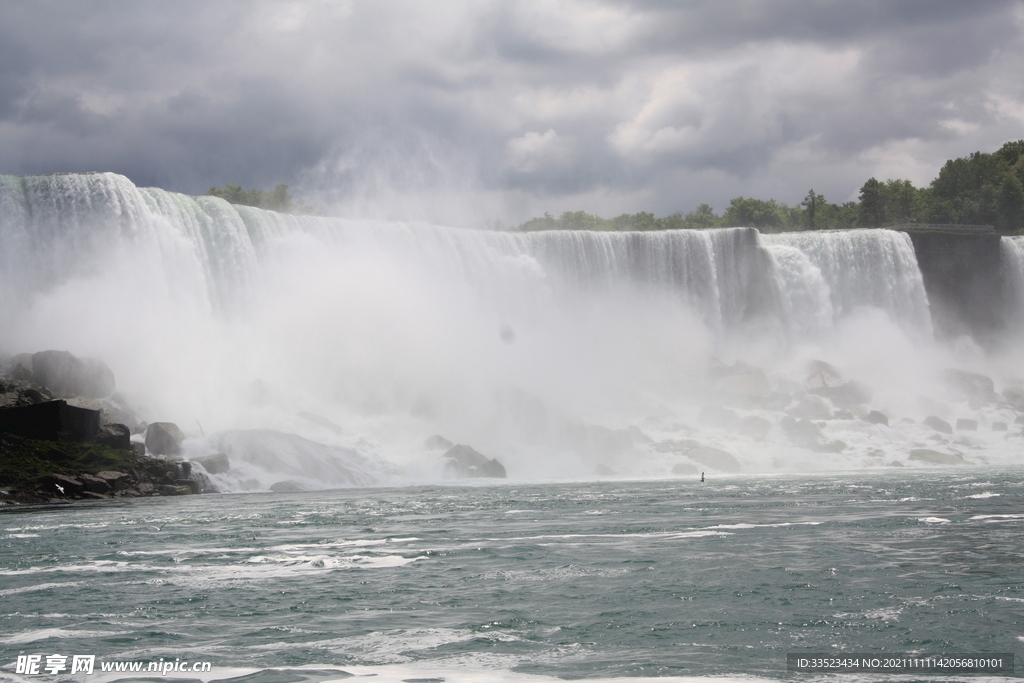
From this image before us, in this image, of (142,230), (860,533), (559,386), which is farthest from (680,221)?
(860,533)

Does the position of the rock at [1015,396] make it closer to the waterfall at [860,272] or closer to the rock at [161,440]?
the waterfall at [860,272]

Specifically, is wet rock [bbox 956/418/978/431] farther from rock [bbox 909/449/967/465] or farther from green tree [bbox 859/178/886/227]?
green tree [bbox 859/178/886/227]

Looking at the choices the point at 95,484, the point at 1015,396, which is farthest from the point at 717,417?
the point at 95,484

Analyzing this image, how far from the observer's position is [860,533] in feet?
56.7

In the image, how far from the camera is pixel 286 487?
3172cm

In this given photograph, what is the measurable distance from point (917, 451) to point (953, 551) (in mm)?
31274

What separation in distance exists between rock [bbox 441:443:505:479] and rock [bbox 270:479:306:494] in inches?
265

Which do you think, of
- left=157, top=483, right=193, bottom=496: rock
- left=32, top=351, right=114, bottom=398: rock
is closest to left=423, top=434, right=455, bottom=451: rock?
left=157, top=483, right=193, bottom=496: rock

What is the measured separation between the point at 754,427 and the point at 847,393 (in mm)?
7488

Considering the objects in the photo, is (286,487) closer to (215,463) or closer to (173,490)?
(215,463)

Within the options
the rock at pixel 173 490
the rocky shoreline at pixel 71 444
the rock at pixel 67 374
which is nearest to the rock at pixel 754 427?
the rocky shoreline at pixel 71 444

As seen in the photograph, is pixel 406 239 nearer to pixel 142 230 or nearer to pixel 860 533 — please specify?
pixel 142 230

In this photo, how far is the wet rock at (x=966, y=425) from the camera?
49.2 m

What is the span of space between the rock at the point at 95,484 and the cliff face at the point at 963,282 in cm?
5347
